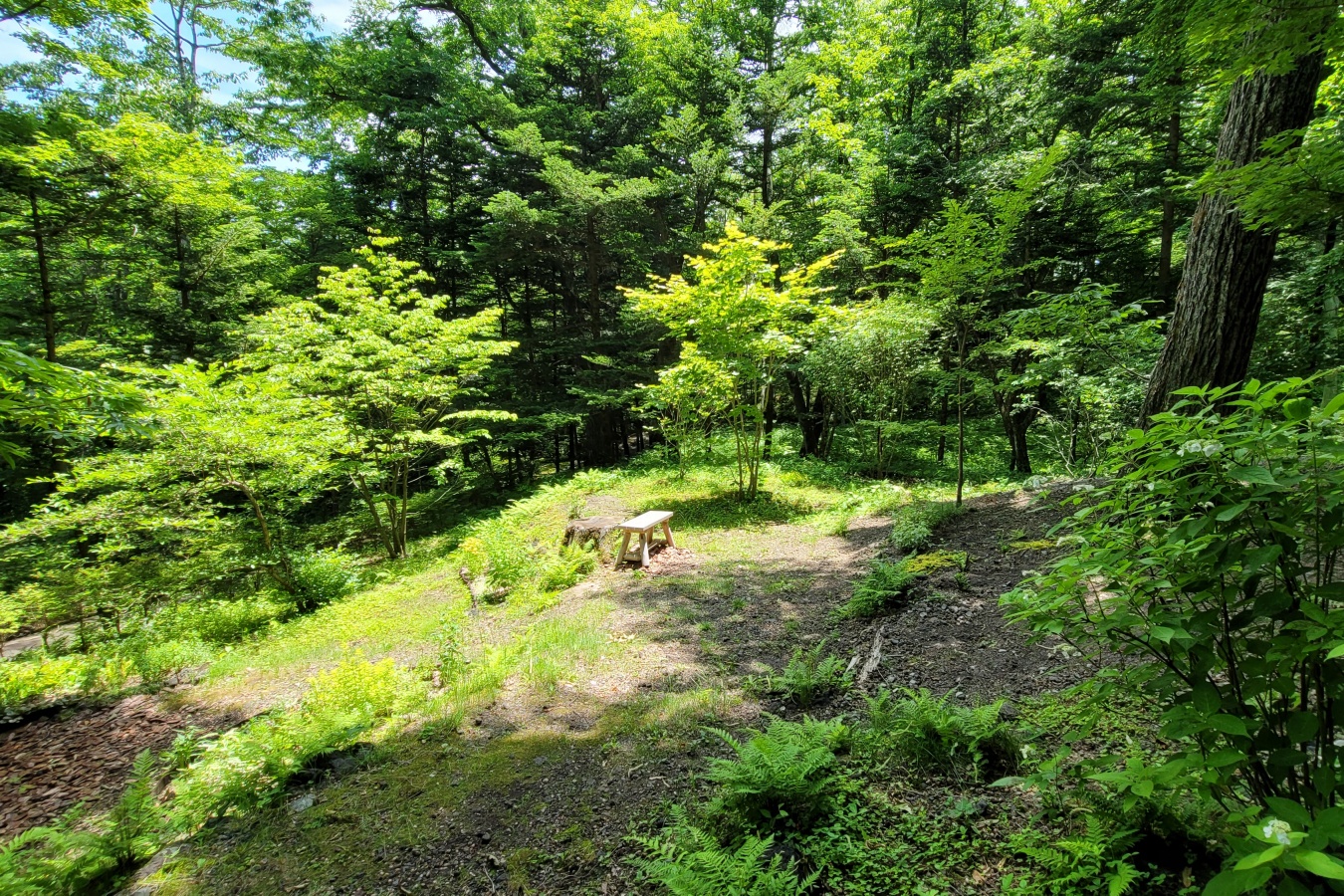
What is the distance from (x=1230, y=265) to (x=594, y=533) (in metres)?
7.07

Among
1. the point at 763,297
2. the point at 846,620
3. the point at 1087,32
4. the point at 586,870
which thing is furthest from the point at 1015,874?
the point at 1087,32

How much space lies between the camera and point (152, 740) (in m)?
4.38

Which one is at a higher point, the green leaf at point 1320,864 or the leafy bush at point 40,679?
the green leaf at point 1320,864

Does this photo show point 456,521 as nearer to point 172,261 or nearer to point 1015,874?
point 172,261

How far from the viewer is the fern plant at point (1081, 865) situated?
159 centimetres

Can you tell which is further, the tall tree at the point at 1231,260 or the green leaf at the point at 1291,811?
the tall tree at the point at 1231,260

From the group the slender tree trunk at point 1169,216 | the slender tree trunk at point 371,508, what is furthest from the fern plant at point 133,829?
the slender tree trunk at point 1169,216

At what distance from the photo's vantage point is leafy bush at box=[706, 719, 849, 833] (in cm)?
221

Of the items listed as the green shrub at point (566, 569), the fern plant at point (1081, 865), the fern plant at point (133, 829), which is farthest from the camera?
the green shrub at point (566, 569)

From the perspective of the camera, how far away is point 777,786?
2.21 m

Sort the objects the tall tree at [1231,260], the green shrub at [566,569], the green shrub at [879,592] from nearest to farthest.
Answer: the tall tree at [1231,260] < the green shrub at [879,592] < the green shrub at [566,569]

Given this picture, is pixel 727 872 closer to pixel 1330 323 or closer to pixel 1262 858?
pixel 1262 858

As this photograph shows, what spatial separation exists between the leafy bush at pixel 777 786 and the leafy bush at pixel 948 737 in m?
0.42

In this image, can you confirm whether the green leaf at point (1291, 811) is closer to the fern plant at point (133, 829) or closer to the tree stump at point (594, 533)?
the fern plant at point (133, 829)
